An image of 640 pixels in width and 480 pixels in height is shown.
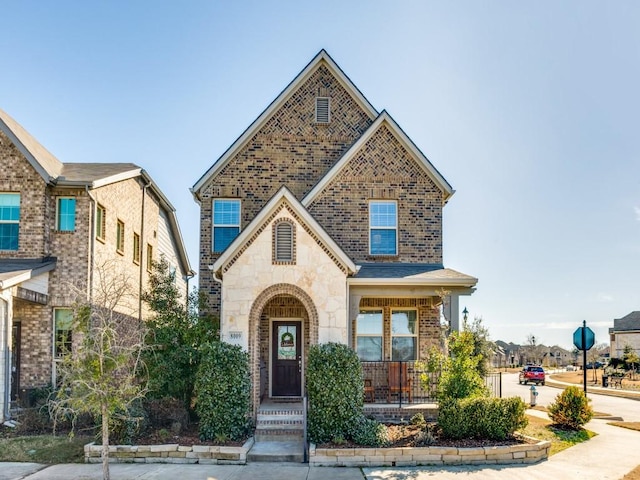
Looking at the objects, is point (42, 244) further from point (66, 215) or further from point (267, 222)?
point (267, 222)

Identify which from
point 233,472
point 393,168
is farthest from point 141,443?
point 393,168

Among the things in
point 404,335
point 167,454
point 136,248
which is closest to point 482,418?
point 404,335

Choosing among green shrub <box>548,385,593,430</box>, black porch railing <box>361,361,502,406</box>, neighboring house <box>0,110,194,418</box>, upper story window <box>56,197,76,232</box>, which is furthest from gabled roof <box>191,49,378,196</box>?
green shrub <box>548,385,593,430</box>

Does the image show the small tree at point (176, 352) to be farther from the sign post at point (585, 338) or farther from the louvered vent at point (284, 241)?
the sign post at point (585, 338)

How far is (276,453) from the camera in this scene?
13.0m

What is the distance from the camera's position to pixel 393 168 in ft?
63.1

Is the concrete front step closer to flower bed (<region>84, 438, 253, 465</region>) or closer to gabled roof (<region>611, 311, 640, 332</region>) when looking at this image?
flower bed (<region>84, 438, 253, 465</region>)

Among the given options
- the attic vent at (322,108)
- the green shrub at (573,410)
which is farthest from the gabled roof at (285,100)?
the green shrub at (573,410)

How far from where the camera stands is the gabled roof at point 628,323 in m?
65.8

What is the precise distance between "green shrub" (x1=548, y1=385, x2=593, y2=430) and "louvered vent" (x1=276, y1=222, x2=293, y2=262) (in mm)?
7910

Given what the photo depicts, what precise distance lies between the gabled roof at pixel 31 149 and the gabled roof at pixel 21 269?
2.30 metres

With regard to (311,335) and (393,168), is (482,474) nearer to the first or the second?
(311,335)

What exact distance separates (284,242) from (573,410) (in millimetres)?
8411

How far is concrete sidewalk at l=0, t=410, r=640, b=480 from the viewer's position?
11570 millimetres
